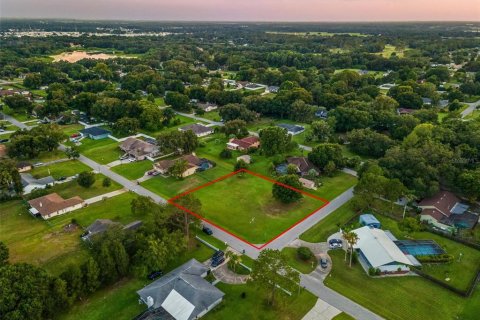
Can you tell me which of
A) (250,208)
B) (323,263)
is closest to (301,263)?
(323,263)

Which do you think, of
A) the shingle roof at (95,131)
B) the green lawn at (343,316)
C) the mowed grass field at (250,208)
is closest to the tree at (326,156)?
the mowed grass field at (250,208)

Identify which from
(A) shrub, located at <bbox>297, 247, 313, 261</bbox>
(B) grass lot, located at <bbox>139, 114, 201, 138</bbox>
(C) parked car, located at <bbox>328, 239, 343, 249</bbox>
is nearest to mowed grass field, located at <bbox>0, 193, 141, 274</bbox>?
(A) shrub, located at <bbox>297, 247, 313, 261</bbox>

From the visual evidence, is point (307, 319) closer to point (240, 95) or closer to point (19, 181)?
point (19, 181)

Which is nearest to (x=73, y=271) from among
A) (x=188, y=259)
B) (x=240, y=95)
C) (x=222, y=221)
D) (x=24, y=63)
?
(x=188, y=259)

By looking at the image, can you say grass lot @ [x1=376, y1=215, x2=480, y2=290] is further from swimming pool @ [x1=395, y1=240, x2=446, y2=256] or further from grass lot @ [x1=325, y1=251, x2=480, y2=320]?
grass lot @ [x1=325, y1=251, x2=480, y2=320]

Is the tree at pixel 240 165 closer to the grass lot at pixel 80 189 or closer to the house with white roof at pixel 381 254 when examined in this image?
the grass lot at pixel 80 189
